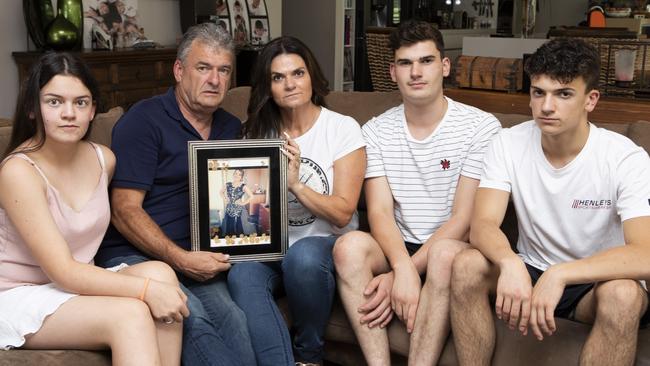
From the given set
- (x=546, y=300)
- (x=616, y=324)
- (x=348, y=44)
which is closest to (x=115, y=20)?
(x=348, y=44)

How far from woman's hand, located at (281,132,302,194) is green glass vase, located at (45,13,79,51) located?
2.41 meters

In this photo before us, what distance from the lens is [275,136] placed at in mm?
2666

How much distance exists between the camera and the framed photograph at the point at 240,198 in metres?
2.45

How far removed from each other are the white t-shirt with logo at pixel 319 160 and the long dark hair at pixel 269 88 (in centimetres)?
11

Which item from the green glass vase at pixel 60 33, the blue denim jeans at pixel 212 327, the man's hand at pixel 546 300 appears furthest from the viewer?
the green glass vase at pixel 60 33

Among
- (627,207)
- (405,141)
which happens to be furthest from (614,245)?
(405,141)

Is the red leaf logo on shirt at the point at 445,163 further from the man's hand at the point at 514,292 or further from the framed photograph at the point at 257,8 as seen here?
the framed photograph at the point at 257,8

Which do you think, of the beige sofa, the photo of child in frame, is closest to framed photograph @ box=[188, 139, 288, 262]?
the photo of child in frame

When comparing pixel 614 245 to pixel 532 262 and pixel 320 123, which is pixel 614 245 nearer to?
pixel 532 262

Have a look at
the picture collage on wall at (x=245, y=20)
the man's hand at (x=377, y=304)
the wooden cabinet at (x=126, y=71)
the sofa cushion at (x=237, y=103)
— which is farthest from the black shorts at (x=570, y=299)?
the picture collage on wall at (x=245, y=20)

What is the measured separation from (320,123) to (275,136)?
154 millimetres

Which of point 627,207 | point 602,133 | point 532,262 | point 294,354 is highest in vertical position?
point 602,133

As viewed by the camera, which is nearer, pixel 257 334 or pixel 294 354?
pixel 257 334

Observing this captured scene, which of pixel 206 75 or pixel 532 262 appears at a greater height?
pixel 206 75
